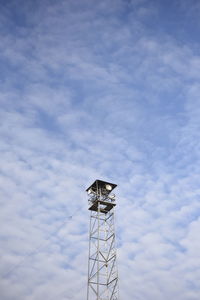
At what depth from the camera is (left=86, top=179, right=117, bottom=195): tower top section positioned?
58106mm

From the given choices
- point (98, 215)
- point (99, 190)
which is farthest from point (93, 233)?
point (99, 190)

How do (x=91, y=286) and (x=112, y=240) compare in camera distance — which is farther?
(x=112, y=240)

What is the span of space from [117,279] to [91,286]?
3.46m

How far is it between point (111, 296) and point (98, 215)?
36.0ft

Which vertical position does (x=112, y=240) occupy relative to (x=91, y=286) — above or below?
above

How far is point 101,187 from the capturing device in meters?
58.4

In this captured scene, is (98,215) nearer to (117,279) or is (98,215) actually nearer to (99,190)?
(99,190)

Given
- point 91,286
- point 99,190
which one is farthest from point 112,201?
point 91,286

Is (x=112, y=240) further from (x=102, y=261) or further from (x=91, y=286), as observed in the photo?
(x=91, y=286)

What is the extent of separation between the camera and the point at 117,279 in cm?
5194

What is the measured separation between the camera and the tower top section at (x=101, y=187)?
5811cm

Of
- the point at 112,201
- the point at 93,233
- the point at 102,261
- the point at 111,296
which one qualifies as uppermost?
the point at 112,201

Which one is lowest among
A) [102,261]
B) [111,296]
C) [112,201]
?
[111,296]

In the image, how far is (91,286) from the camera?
50.9 m
